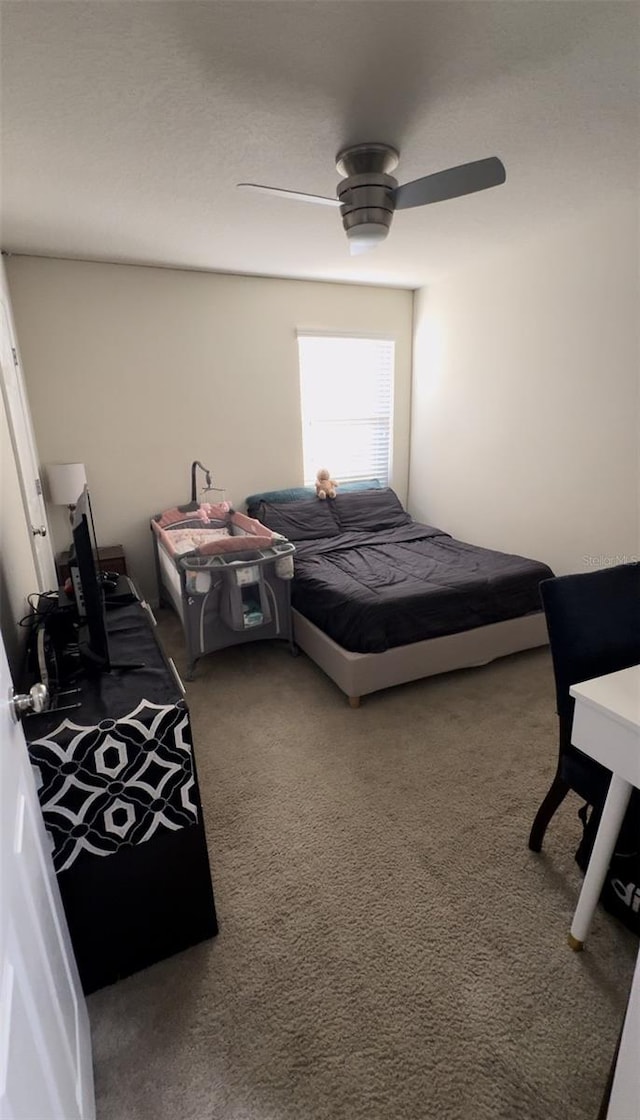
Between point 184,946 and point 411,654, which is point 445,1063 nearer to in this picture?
point 184,946

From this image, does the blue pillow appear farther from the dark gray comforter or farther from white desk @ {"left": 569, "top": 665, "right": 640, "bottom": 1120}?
white desk @ {"left": 569, "top": 665, "right": 640, "bottom": 1120}

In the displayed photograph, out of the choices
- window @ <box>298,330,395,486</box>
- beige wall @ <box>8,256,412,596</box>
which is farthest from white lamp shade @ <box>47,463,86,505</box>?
window @ <box>298,330,395,486</box>

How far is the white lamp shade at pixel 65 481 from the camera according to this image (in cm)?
323

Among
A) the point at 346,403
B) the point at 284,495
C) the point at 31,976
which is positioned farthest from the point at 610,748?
the point at 346,403

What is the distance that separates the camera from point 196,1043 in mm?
1231

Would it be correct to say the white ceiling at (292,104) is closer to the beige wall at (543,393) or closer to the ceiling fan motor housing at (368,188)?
the ceiling fan motor housing at (368,188)

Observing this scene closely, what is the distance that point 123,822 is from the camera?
131 centimetres

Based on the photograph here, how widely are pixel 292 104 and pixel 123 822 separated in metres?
2.24

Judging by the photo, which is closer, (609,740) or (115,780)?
(609,740)

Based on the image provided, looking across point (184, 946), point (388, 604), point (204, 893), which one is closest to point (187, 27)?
point (388, 604)

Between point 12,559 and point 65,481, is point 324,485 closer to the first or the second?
point 65,481

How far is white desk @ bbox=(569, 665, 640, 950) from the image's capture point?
3.67 feet

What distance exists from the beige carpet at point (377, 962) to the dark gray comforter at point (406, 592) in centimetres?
58

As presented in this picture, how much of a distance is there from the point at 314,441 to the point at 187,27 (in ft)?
10.0
